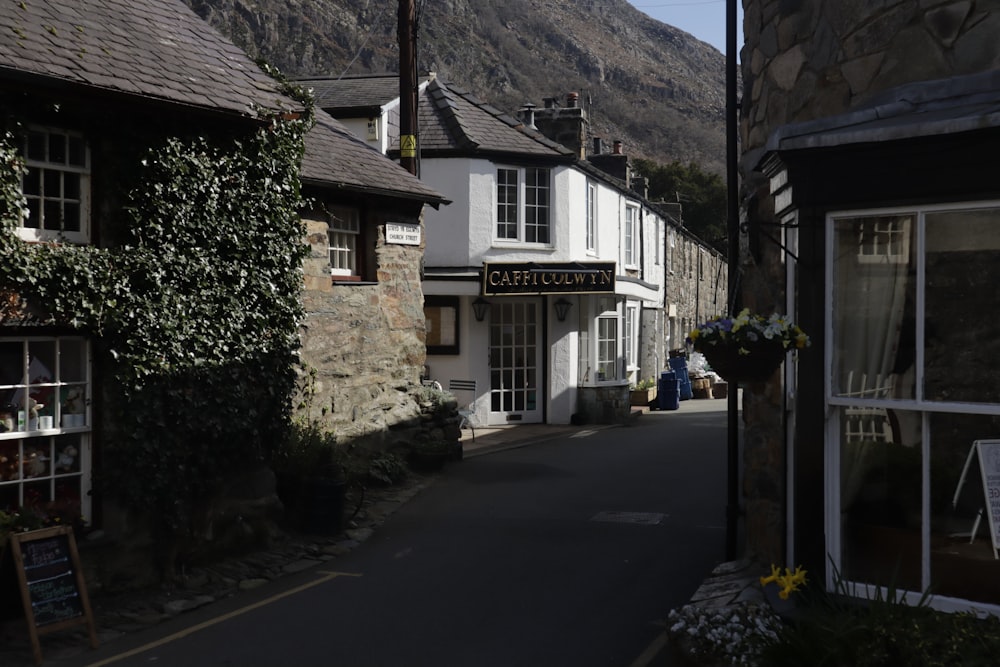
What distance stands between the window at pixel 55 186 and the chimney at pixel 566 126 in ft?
61.0

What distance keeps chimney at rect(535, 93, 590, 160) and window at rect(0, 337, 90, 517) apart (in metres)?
19.1

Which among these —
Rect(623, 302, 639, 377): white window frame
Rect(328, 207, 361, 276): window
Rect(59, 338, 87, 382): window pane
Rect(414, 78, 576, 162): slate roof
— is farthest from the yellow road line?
Rect(623, 302, 639, 377): white window frame

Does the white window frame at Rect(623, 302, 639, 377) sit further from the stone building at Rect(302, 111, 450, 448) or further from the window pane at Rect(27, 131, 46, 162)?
the window pane at Rect(27, 131, 46, 162)

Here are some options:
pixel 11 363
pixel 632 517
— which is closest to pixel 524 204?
pixel 632 517

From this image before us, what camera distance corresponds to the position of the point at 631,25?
141875 millimetres

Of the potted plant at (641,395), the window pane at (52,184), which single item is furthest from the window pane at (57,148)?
Result: the potted plant at (641,395)

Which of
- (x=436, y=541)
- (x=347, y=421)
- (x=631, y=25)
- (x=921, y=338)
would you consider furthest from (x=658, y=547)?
(x=631, y=25)

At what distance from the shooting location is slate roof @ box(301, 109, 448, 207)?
13.3 metres

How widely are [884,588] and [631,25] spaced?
145 metres

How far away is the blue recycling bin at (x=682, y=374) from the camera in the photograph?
100 ft

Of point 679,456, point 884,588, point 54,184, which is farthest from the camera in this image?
point 679,456

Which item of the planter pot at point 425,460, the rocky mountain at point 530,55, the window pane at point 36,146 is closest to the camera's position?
the window pane at point 36,146

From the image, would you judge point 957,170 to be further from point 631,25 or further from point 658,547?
point 631,25

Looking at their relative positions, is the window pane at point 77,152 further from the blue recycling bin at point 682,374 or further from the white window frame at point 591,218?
the blue recycling bin at point 682,374
